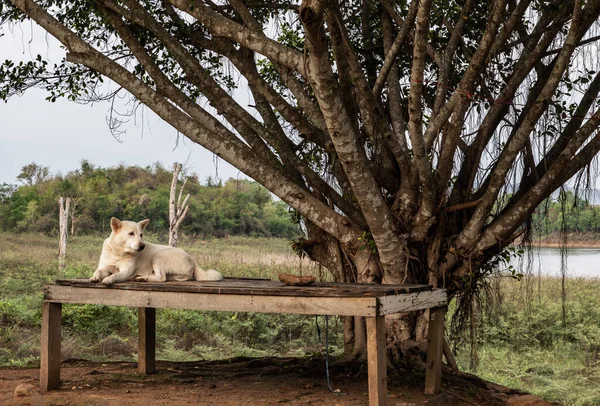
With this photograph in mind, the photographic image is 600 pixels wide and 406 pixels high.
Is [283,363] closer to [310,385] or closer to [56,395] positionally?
[310,385]

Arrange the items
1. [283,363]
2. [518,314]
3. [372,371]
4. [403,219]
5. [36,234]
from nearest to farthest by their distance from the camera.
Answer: [372,371] < [403,219] < [283,363] < [518,314] < [36,234]

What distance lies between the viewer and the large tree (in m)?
6.41

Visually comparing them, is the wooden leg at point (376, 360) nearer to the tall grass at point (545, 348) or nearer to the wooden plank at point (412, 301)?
the wooden plank at point (412, 301)

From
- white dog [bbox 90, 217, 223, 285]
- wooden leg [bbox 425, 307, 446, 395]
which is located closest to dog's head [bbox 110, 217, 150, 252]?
white dog [bbox 90, 217, 223, 285]

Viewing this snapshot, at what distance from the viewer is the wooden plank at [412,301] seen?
204 inches

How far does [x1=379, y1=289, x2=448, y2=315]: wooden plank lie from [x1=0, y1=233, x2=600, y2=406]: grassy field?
92.1 inches

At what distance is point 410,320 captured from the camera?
23.6 feet

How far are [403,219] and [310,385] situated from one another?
1825 mm

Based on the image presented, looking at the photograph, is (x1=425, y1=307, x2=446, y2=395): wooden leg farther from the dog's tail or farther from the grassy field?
the grassy field

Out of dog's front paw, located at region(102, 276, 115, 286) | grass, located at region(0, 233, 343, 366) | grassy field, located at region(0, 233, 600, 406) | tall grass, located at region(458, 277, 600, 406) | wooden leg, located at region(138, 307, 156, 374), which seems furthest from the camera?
grass, located at region(0, 233, 343, 366)

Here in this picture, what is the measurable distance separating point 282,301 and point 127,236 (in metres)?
1.62

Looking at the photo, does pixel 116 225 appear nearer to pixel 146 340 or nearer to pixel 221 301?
pixel 221 301

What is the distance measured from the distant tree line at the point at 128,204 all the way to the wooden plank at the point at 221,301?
80.9 ft

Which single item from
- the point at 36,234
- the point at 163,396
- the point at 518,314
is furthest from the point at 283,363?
the point at 36,234
